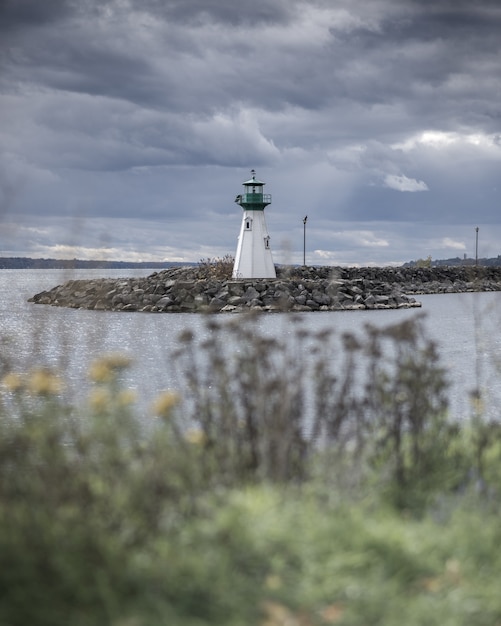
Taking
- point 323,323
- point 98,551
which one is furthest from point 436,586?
point 323,323

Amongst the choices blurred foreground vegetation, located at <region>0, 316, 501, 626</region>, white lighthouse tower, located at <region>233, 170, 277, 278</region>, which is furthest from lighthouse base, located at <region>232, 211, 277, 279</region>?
blurred foreground vegetation, located at <region>0, 316, 501, 626</region>

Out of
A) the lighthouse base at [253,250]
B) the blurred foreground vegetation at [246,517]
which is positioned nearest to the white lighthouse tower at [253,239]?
the lighthouse base at [253,250]

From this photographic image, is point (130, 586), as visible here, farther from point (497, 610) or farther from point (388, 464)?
point (388, 464)

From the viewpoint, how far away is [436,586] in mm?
4055

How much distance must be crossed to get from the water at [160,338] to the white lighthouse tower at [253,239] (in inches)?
180

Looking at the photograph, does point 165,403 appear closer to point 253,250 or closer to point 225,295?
point 225,295

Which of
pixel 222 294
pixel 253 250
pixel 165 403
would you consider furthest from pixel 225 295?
pixel 165 403

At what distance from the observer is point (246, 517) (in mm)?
4066

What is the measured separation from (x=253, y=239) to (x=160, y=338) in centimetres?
2846

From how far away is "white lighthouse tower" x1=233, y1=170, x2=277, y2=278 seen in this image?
46031 mm

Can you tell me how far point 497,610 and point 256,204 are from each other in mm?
42538

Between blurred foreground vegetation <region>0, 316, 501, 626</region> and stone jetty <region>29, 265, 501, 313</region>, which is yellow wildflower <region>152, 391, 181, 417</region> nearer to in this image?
blurred foreground vegetation <region>0, 316, 501, 626</region>

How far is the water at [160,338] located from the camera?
22.8 ft

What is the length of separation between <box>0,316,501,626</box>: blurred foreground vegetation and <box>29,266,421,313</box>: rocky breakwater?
3510cm
